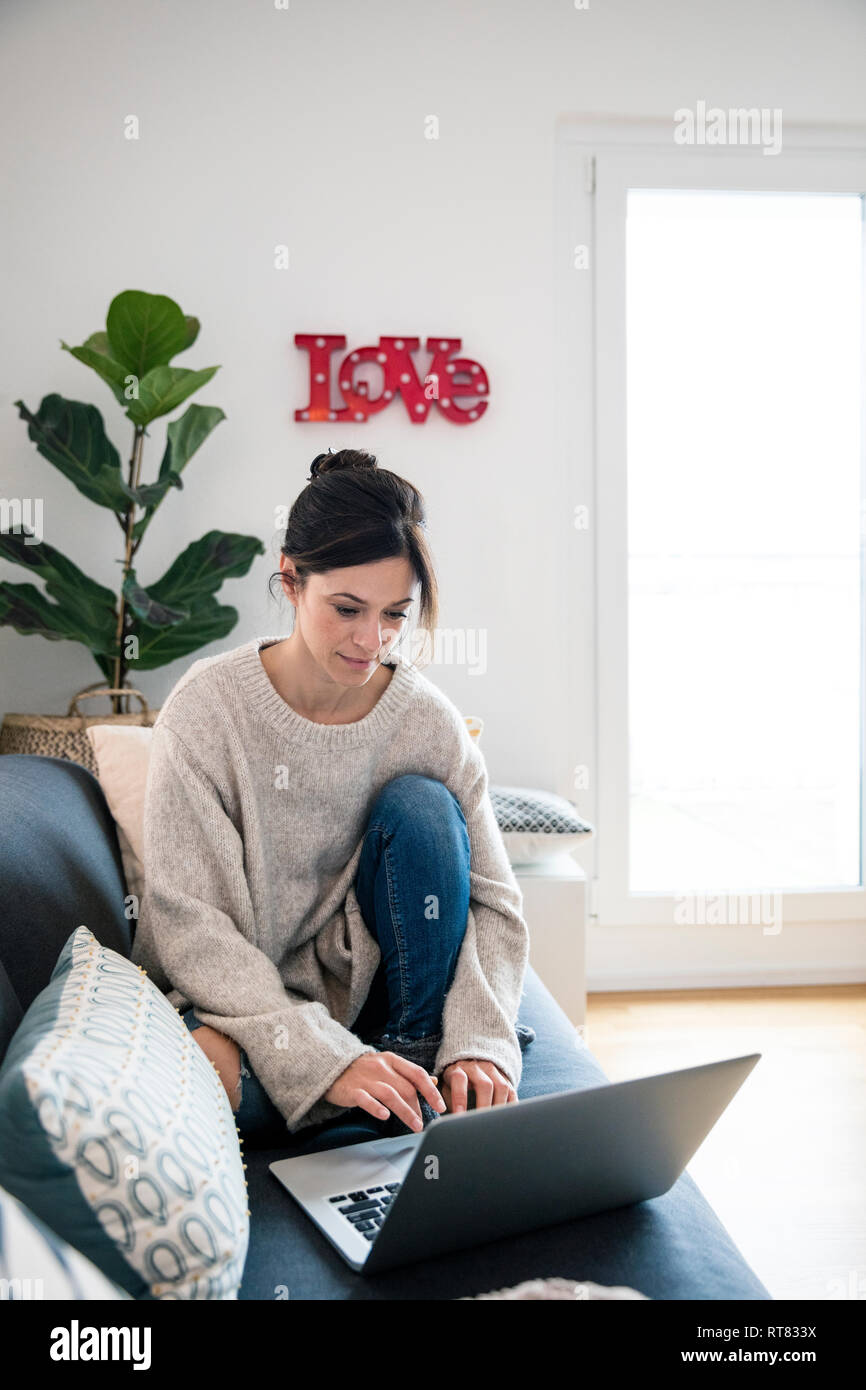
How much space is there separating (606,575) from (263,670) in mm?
1483

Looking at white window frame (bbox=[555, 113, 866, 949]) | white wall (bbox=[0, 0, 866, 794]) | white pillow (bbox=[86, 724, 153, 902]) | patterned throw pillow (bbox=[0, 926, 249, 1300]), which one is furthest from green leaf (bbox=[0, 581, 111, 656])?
patterned throw pillow (bbox=[0, 926, 249, 1300])

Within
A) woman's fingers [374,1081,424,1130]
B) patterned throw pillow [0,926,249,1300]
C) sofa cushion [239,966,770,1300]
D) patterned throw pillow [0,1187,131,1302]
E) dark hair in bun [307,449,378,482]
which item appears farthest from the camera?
dark hair in bun [307,449,378,482]

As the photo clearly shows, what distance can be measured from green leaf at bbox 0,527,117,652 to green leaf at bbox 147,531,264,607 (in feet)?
0.37

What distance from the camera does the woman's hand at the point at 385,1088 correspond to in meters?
1.14

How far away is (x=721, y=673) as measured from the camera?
2867 mm

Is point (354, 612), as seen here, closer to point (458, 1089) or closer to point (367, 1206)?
point (458, 1089)

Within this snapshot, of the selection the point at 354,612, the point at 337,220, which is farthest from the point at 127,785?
the point at 337,220

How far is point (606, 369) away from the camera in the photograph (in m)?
2.75

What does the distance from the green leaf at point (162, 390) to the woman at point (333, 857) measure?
80 centimetres

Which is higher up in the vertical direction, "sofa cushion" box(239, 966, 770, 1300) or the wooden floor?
"sofa cushion" box(239, 966, 770, 1300)

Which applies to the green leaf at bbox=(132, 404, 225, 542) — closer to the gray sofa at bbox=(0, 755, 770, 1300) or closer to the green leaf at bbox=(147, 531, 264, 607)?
the green leaf at bbox=(147, 531, 264, 607)

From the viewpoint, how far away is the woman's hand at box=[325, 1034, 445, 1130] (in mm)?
1136
